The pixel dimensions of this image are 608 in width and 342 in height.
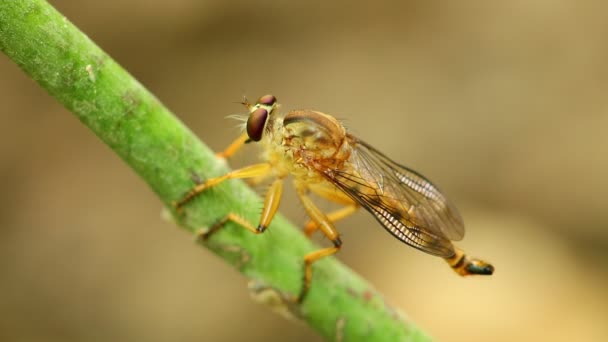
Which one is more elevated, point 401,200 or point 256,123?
point 401,200

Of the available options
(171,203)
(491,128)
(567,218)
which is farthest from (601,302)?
(171,203)

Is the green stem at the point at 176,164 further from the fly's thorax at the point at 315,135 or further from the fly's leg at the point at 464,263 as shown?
the fly's thorax at the point at 315,135

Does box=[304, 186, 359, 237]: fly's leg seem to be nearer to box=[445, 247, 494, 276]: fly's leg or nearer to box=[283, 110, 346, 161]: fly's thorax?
box=[283, 110, 346, 161]: fly's thorax

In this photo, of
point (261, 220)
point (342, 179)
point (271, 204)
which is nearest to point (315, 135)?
point (342, 179)

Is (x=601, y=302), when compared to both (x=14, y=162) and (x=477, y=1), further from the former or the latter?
(x=14, y=162)

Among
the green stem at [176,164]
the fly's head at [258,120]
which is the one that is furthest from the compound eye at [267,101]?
the green stem at [176,164]

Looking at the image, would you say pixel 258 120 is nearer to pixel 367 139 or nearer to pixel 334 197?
pixel 334 197
